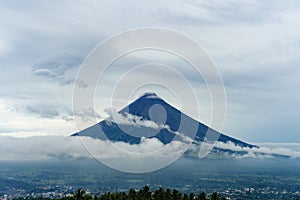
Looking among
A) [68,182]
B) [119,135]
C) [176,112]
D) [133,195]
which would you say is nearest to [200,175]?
[176,112]

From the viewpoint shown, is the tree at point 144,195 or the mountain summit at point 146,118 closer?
the tree at point 144,195

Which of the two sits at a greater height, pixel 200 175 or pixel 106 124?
pixel 106 124

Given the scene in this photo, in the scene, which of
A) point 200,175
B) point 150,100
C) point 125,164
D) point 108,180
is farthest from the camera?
point 150,100

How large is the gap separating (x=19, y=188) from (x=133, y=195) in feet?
363

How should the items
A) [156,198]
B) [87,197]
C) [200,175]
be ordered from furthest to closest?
[200,175], [156,198], [87,197]

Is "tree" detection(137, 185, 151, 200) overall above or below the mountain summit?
below

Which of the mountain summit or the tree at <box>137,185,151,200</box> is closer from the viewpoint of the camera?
the tree at <box>137,185,151,200</box>

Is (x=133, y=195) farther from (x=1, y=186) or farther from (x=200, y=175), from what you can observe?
(x=200, y=175)

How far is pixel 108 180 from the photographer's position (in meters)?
154

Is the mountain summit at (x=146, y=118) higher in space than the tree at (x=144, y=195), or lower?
higher

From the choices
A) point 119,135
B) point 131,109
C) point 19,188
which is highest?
point 131,109

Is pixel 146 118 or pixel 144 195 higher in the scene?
pixel 146 118

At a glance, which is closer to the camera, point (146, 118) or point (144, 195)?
point (144, 195)

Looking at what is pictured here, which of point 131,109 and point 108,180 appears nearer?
point 108,180
